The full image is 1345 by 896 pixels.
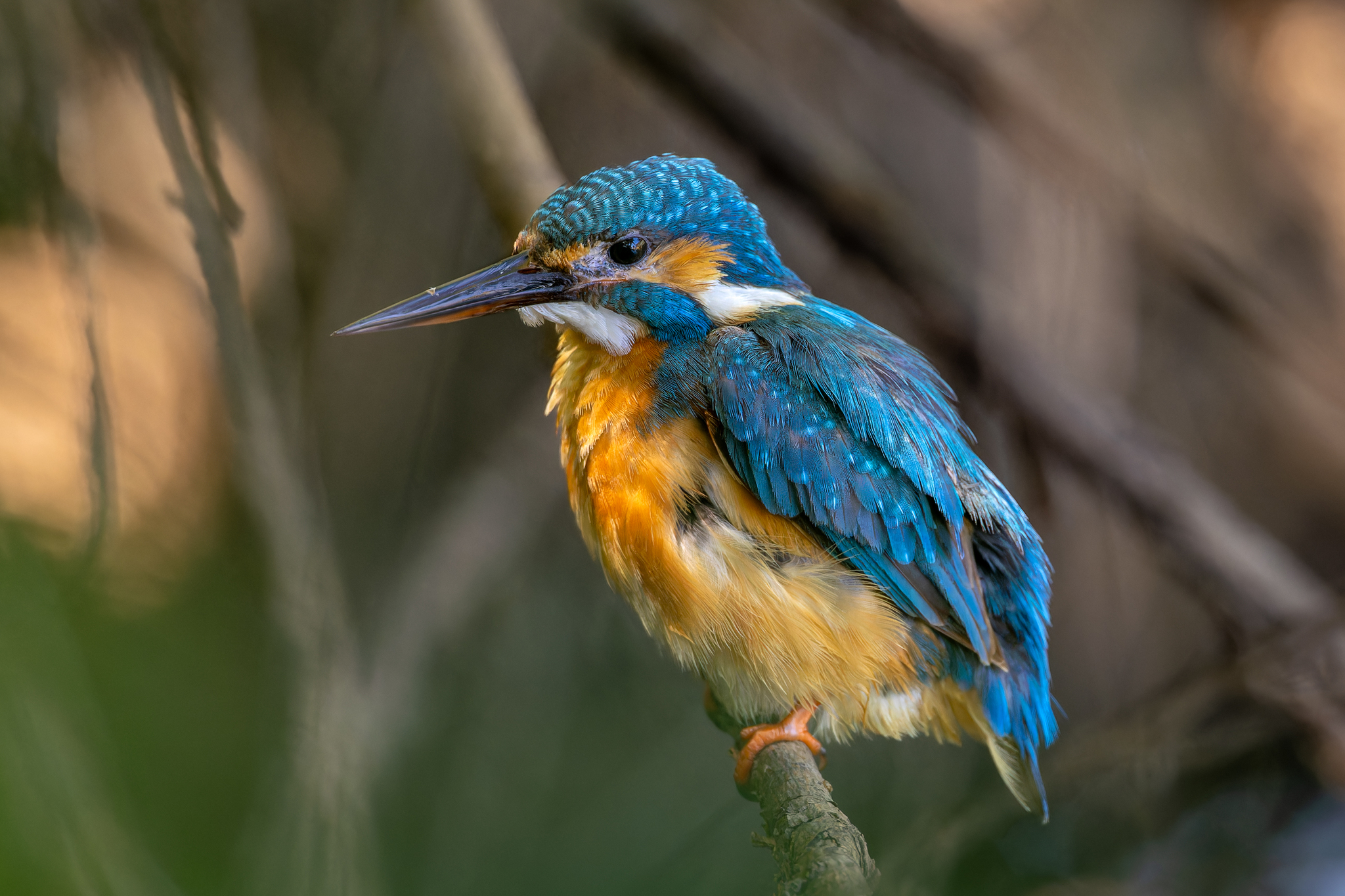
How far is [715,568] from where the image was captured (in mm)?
1527

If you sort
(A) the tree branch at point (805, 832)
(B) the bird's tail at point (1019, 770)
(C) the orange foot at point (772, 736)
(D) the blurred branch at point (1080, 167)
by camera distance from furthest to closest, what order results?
(D) the blurred branch at point (1080, 167) < (B) the bird's tail at point (1019, 770) < (C) the orange foot at point (772, 736) < (A) the tree branch at point (805, 832)

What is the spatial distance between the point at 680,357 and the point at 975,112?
4.40 ft

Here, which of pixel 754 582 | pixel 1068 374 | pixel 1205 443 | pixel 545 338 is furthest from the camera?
pixel 1205 443

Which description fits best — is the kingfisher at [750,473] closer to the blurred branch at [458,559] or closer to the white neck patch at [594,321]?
the white neck patch at [594,321]

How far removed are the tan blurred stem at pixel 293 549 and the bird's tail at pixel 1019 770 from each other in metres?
1.16

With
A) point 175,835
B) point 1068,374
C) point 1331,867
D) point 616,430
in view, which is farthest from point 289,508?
point 1331,867

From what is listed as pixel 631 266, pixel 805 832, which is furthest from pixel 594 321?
pixel 805 832

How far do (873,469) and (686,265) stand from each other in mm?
491

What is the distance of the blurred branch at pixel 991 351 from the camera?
2109mm

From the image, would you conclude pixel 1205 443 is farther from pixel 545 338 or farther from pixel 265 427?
pixel 265 427

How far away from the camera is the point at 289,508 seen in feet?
5.16

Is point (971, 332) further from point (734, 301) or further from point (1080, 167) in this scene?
point (734, 301)

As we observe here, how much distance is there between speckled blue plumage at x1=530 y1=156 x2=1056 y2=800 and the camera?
5.01ft

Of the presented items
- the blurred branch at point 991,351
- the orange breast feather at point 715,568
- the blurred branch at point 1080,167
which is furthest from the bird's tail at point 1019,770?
the blurred branch at point 1080,167
